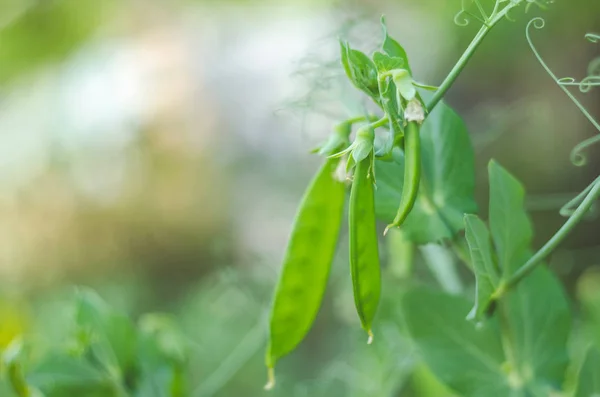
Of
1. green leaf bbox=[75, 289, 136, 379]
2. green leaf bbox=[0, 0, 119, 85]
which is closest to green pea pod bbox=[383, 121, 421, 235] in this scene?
green leaf bbox=[75, 289, 136, 379]

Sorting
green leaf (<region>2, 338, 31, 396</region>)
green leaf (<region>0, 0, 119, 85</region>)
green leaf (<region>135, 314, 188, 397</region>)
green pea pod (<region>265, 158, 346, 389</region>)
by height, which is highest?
green pea pod (<region>265, 158, 346, 389</region>)

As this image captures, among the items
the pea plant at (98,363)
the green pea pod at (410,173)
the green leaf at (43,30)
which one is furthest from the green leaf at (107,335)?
the green leaf at (43,30)

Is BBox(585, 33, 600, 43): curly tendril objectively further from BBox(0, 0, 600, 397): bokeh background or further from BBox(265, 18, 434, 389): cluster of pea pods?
BBox(0, 0, 600, 397): bokeh background

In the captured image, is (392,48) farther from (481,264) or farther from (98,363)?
(98,363)

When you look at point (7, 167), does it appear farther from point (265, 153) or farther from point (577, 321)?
point (577, 321)

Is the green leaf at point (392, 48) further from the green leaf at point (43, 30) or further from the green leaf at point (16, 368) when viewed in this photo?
the green leaf at point (43, 30)

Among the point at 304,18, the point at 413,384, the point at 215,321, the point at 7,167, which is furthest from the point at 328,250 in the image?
the point at 7,167
